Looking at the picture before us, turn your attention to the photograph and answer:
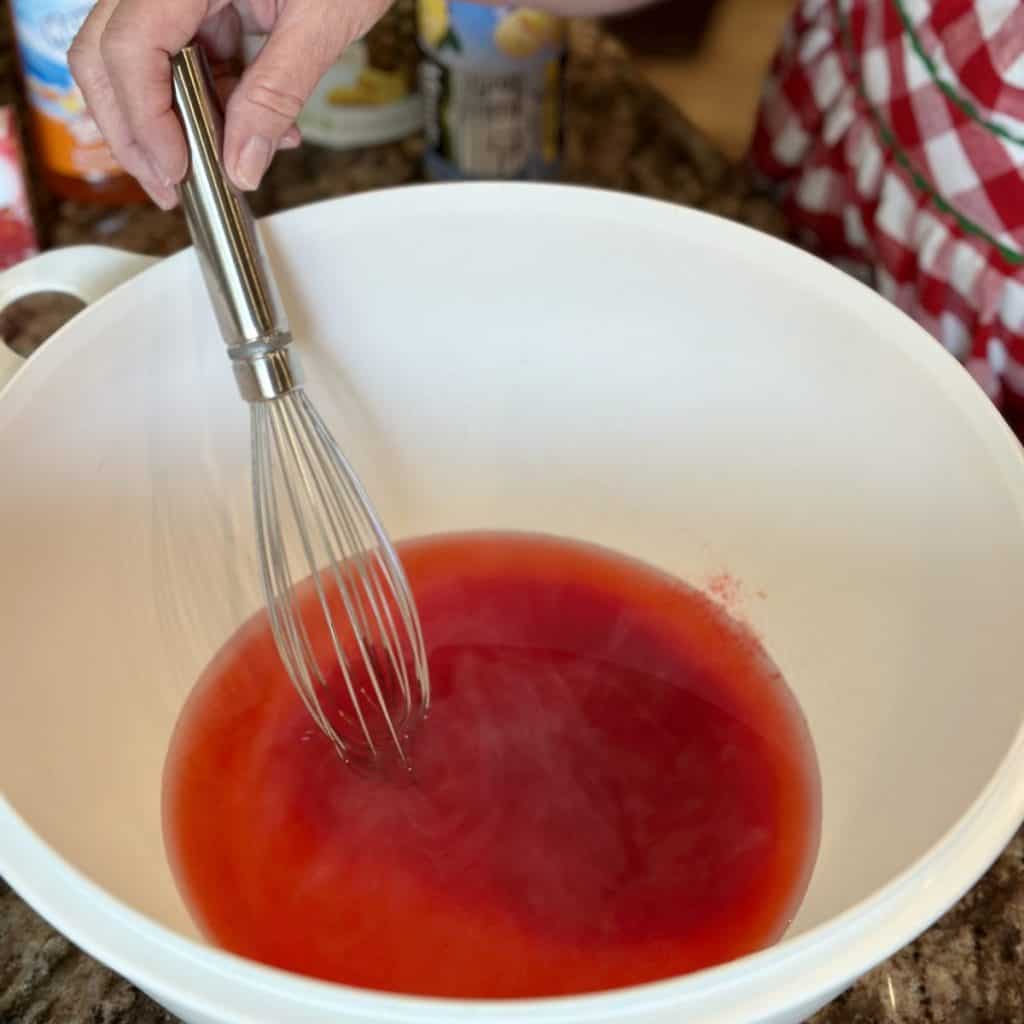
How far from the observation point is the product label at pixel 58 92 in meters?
0.76

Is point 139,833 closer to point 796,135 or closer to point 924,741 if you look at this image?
point 924,741

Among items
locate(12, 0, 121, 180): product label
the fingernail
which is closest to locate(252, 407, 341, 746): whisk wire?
the fingernail

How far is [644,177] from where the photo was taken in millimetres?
915

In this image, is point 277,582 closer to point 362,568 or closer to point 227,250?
point 362,568

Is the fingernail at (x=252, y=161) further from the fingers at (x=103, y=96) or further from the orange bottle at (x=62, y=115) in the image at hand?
the orange bottle at (x=62, y=115)

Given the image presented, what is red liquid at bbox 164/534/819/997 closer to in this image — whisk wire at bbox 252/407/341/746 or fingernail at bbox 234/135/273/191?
whisk wire at bbox 252/407/341/746

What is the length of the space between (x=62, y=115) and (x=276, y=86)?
0.33 meters

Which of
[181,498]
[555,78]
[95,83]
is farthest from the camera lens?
[555,78]

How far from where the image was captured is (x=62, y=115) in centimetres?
81

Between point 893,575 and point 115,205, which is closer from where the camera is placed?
point 893,575

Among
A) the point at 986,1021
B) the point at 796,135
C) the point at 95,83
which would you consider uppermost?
the point at 95,83

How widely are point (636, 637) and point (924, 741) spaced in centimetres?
23

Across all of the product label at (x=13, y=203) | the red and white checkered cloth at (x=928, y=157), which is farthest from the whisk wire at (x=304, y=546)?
the red and white checkered cloth at (x=928, y=157)

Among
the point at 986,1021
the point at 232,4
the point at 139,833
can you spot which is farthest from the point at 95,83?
the point at 986,1021
